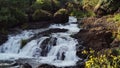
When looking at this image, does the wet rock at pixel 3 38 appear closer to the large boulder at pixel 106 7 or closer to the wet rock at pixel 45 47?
the wet rock at pixel 45 47

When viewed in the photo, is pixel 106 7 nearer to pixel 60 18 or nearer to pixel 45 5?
pixel 60 18

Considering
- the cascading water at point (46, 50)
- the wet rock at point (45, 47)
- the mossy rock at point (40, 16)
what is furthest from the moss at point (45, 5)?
the wet rock at point (45, 47)

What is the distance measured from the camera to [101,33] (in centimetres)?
2453

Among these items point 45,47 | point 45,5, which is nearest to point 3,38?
point 45,47

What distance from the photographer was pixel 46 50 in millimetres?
23938

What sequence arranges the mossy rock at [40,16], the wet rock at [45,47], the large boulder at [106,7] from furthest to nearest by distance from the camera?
1. the mossy rock at [40,16]
2. the large boulder at [106,7]
3. the wet rock at [45,47]

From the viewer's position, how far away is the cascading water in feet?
72.9

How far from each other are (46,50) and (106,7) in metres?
11.1

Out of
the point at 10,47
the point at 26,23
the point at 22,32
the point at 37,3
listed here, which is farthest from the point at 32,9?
the point at 10,47

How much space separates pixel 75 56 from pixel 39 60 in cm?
235

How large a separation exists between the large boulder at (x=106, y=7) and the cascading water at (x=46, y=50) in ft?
22.9

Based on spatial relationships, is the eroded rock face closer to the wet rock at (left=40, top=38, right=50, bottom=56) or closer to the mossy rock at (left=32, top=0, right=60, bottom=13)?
the wet rock at (left=40, top=38, right=50, bottom=56)

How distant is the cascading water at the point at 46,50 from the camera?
2222cm

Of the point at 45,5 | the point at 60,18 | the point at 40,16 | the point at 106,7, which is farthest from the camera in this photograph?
the point at 45,5
